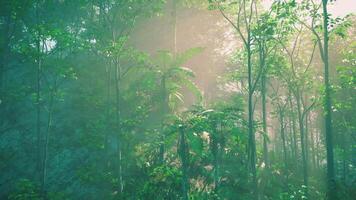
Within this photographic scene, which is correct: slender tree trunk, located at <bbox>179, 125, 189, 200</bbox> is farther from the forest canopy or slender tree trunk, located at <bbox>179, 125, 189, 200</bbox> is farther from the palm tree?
the palm tree

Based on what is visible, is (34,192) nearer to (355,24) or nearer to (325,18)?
(325,18)

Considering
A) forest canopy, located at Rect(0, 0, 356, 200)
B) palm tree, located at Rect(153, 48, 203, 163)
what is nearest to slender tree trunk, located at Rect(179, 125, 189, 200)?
forest canopy, located at Rect(0, 0, 356, 200)

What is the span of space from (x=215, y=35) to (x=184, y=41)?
3688 mm

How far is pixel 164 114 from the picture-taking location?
56.6ft

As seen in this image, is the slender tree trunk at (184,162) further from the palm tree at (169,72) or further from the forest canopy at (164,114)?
the palm tree at (169,72)

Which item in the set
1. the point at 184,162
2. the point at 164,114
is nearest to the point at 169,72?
the point at 164,114

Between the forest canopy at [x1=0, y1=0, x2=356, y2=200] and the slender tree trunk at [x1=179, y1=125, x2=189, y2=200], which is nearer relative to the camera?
the slender tree trunk at [x1=179, y1=125, x2=189, y2=200]

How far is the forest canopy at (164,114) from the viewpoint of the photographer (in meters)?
13.6

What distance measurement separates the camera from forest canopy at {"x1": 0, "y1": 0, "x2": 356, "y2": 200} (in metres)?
13.6

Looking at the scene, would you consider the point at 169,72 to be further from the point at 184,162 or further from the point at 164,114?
the point at 184,162

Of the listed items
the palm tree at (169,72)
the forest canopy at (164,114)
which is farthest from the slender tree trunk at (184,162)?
the palm tree at (169,72)

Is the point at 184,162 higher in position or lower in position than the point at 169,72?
lower

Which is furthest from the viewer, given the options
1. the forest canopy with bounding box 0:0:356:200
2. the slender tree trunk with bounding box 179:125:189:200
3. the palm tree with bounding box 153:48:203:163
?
the palm tree with bounding box 153:48:203:163

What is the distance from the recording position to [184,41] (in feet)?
100
